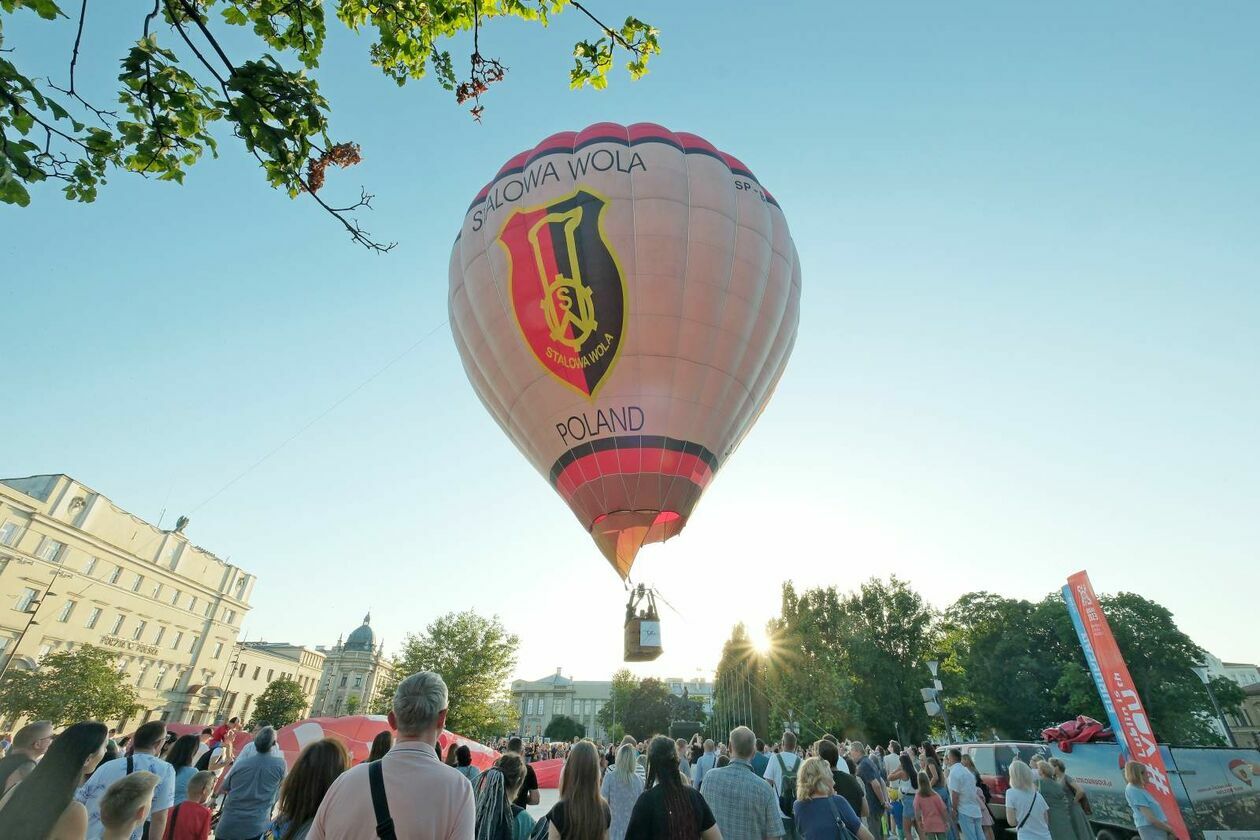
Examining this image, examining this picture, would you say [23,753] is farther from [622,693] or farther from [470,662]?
[622,693]

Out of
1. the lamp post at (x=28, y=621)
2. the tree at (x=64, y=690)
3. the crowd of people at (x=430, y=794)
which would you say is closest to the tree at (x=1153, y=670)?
the crowd of people at (x=430, y=794)

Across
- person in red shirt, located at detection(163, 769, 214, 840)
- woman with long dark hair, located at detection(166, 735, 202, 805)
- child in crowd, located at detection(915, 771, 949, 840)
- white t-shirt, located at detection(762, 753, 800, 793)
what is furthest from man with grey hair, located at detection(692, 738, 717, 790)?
person in red shirt, located at detection(163, 769, 214, 840)

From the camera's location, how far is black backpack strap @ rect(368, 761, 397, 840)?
6.51 feet

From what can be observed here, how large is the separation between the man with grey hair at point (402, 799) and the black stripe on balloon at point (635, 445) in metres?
7.84

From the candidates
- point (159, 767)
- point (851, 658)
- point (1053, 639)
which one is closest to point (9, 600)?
point (159, 767)

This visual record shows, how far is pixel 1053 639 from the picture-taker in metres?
39.1

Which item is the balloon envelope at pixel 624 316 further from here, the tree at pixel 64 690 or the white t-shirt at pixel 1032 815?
the tree at pixel 64 690

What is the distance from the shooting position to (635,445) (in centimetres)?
998

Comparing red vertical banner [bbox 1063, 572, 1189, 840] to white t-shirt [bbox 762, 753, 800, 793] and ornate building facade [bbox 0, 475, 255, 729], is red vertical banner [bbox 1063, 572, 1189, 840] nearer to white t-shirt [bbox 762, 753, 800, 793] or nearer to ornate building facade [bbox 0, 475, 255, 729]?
white t-shirt [bbox 762, 753, 800, 793]

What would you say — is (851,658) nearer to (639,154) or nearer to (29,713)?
(639,154)

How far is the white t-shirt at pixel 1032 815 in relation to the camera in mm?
6266

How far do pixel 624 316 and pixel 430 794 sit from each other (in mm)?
8633

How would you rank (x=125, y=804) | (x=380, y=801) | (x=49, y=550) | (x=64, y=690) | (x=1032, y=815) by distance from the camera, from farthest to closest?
(x=49, y=550), (x=64, y=690), (x=1032, y=815), (x=125, y=804), (x=380, y=801)

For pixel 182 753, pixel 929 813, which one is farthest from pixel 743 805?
pixel 929 813
